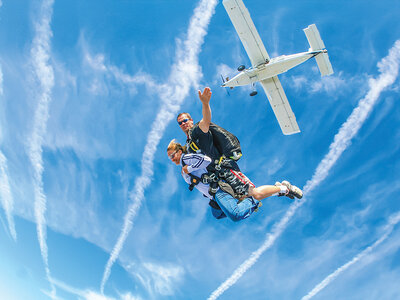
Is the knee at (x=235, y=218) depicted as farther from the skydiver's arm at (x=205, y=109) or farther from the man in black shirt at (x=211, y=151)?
the skydiver's arm at (x=205, y=109)

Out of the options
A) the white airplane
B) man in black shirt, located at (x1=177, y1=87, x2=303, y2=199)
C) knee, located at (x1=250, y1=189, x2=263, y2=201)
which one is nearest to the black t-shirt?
man in black shirt, located at (x1=177, y1=87, x2=303, y2=199)

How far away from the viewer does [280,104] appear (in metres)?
25.8

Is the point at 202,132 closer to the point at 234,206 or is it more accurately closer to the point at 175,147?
the point at 175,147

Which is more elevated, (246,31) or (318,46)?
(246,31)

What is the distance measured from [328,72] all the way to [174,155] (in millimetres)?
23553

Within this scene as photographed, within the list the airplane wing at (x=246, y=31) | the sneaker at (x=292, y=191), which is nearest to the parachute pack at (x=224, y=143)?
the sneaker at (x=292, y=191)

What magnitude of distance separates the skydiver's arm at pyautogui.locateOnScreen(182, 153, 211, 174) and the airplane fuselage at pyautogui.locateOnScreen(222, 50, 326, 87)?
20.1 meters

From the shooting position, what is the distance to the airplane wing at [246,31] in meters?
22.3

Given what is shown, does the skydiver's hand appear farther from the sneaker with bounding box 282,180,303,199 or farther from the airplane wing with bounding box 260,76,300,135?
the airplane wing with bounding box 260,76,300,135

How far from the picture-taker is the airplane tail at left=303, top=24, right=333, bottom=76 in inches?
898

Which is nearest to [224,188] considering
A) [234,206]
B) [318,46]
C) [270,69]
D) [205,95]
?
[234,206]

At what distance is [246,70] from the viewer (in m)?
24.8

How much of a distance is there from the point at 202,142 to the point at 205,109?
1.00 meters

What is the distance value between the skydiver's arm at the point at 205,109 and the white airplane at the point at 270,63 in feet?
64.0
